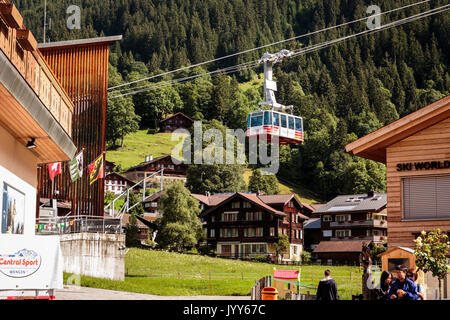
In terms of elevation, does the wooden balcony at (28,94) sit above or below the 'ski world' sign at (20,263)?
above

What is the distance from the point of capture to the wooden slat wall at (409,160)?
73.6ft

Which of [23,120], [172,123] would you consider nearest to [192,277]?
Answer: [23,120]

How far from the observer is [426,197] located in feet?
73.9

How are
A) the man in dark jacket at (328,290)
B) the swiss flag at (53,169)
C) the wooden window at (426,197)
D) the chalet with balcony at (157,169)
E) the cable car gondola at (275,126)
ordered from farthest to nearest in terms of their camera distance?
the chalet with balcony at (157,169) < the cable car gondola at (275,126) < the swiss flag at (53,169) < the wooden window at (426,197) < the man in dark jacket at (328,290)

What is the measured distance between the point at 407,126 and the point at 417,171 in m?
1.40

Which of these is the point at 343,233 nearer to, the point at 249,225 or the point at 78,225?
the point at 249,225

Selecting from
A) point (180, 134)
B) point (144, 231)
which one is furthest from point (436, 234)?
point (180, 134)

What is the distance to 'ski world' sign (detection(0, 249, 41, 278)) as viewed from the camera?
12.0 metres

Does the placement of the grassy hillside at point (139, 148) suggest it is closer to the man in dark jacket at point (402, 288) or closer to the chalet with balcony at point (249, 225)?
the chalet with balcony at point (249, 225)

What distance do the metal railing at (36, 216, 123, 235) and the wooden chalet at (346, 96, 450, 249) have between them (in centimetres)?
2062

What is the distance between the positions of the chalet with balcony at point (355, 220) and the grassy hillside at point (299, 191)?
4778cm

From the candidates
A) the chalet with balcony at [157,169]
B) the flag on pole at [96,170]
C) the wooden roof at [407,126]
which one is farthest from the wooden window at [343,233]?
the wooden roof at [407,126]

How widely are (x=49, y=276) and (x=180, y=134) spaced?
180681 millimetres

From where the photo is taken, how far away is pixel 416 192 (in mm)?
22703
